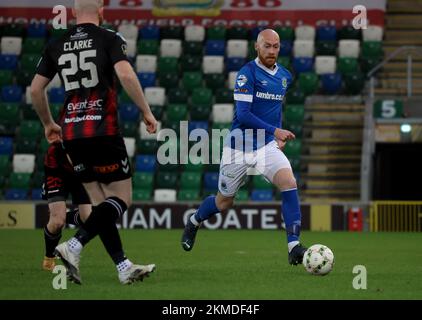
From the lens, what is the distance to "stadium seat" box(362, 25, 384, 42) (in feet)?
78.8

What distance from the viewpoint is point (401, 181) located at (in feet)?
73.5

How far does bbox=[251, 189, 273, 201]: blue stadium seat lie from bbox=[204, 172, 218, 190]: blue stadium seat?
0.81 metres

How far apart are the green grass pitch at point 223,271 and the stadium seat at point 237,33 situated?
8.52 m

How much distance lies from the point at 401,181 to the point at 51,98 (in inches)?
293

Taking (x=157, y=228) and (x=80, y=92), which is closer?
(x=80, y=92)

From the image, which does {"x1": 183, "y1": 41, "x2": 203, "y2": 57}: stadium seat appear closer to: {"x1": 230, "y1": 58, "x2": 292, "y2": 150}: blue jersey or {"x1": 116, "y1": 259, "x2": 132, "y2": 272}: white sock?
{"x1": 230, "y1": 58, "x2": 292, "y2": 150}: blue jersey

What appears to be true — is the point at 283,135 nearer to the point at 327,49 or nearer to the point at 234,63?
the point at 234,63

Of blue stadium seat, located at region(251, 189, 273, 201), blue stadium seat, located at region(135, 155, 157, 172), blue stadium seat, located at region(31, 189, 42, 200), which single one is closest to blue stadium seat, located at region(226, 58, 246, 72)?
blue stadium seat, located at region(135, 155, 157, 172)

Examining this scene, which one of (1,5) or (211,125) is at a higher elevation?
(1,5)

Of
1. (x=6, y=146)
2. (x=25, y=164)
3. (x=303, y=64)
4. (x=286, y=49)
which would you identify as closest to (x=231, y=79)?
(x=286, y=49)
